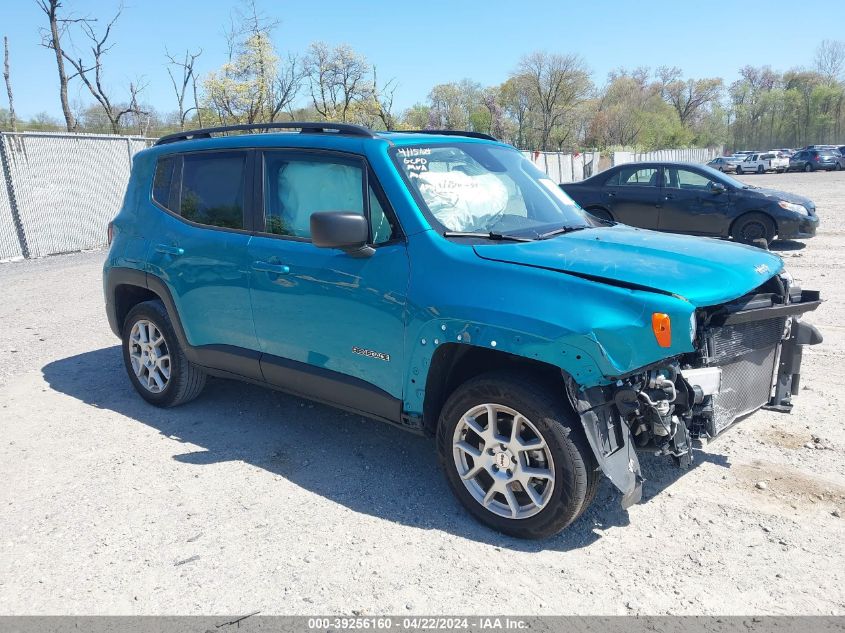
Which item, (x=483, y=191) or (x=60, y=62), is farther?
(x=60, y=62)

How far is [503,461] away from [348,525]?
3.00ft

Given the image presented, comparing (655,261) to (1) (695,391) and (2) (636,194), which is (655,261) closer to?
(1) (695,391)

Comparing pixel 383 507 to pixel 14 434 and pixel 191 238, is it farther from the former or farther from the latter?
pixel 14 434

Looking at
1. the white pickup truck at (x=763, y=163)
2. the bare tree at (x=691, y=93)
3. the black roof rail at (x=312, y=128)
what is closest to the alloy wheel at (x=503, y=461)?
the black roof rail at (x=312, y=128)

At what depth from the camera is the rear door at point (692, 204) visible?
461 inches

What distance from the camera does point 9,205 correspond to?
12.2 meters

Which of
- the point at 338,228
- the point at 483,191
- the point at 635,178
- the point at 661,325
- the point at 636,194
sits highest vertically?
the point at 483,191

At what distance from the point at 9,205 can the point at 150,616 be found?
12134 mm

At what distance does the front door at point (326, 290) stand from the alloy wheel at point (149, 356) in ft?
3.97

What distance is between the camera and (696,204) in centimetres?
1182

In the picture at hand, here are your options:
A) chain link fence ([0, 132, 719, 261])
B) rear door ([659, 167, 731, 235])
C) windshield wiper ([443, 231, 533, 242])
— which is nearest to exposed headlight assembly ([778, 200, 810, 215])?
rear door ([659, 167, 731, 235])

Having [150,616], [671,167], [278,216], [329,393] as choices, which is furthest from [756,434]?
[671,167]

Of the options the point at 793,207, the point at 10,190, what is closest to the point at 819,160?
the point at 793,207

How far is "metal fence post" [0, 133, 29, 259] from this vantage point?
11992 millimetres
